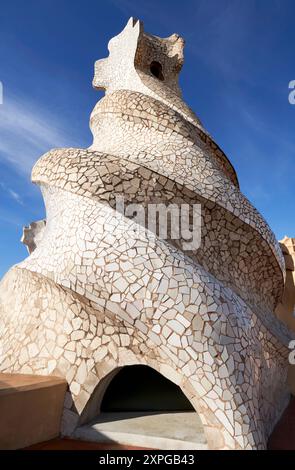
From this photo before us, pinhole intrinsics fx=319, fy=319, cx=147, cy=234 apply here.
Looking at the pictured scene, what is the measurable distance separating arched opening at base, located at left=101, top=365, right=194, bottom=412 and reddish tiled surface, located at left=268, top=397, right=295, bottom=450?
977mm

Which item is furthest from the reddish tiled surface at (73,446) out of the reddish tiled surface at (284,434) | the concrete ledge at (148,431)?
the reddish tiled surface at (284,434)

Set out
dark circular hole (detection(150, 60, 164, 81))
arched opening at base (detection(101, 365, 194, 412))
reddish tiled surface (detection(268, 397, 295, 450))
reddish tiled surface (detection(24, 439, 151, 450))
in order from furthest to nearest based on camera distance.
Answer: dark circular hole (detection(150, 60, 164, 81)) < arched opening at base (detection(101, 365, 194, 412)) < reddish tiled surface (detection(268, 397, 295, 450)) < reddish tiled surface (detection(24, 439, 151, 450))

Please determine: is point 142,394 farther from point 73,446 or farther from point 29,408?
point 29,408

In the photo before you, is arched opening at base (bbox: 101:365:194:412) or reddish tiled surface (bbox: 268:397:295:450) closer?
reddish tiled surface (bbox: 268:397:295:450)

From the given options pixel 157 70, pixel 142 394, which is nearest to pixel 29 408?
pixel 142 394

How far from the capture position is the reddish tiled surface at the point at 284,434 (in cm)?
315

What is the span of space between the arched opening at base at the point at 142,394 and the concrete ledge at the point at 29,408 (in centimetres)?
86

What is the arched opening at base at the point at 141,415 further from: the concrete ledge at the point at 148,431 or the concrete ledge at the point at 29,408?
the concrete ledge at the point at 29,408

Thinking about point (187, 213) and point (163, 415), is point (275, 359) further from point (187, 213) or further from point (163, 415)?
point (187, 213)

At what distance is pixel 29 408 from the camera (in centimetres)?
275

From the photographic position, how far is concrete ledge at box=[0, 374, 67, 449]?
2.57m

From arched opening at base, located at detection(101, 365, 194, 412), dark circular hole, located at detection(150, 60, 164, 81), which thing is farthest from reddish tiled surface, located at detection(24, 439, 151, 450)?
dark circular hole, located at detection(150, 60, 164, 81)

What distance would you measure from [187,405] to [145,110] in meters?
4.39

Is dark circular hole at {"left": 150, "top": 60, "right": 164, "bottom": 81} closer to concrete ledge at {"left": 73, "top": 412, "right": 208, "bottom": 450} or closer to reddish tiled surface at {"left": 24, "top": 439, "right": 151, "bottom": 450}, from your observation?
concrete ledge at {"left": 73, "top": 412, "right": 208, "bottom": 450}
